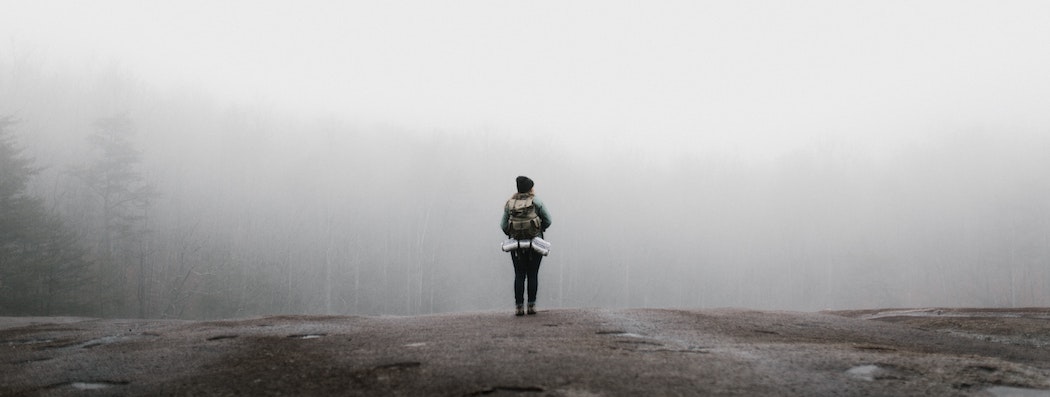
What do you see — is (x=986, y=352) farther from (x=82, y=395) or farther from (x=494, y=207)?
(x=494, y=207)

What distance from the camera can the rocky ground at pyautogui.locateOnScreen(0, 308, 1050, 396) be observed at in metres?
4.68

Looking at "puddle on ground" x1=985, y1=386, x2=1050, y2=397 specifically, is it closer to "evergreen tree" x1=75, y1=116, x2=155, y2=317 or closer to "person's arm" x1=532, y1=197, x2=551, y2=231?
"person's arm" x1=532, y1=197, x2=551, y2=231

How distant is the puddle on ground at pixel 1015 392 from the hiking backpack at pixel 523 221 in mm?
6266

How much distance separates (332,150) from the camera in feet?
261

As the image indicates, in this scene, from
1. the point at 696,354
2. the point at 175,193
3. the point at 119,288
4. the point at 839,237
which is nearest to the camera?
the point at 696,354

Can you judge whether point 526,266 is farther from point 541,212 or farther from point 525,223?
point 541,212

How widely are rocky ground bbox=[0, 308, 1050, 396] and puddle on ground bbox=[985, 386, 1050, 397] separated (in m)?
0.02

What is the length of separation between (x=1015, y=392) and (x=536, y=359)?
3.47m

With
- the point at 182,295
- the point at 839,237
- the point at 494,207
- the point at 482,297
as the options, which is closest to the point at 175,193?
the point at 182,295

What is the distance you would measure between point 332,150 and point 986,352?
256 feet

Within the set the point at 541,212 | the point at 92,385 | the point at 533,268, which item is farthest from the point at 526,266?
the point at 92,385

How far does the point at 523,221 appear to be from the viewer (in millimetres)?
9992

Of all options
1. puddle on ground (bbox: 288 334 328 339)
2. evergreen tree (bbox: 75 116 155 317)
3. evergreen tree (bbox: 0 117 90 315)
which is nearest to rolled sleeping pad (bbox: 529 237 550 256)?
puddle on ground (bbox: 288 334 328 339)

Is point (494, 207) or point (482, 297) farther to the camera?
point (494, 207)
